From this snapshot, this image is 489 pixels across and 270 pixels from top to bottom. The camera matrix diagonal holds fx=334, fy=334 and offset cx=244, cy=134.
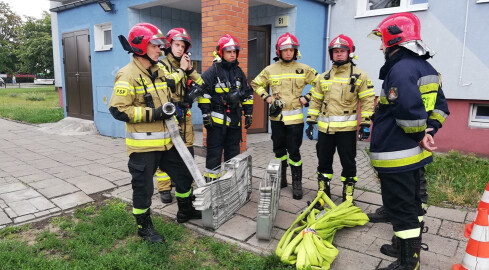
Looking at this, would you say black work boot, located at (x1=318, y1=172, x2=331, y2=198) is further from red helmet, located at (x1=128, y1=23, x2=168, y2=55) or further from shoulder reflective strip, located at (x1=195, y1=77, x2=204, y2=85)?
red helmet, located at (x1=128, y1=23, x2=168, y2=55)

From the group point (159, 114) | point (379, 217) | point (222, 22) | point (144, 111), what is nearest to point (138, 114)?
point (144, 111)

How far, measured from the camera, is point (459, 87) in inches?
264

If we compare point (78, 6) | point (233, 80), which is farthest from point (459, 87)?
point (78, 6)

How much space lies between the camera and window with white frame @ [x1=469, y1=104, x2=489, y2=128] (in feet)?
22.2

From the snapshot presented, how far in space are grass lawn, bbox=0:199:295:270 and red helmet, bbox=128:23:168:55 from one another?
1.84 metres

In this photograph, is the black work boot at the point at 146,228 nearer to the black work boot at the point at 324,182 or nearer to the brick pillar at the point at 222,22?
the black work boot at the point at 324,182

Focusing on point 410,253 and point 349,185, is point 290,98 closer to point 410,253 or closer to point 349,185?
point 349,185

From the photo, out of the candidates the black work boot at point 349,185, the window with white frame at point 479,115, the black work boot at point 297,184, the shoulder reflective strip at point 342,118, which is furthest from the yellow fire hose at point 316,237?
the window with white frame at point 479,115

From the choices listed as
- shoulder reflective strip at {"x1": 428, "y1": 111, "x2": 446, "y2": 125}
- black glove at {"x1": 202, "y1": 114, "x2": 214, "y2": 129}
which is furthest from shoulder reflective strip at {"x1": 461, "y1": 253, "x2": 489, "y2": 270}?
black glove at {"x1": 202, "y1": 114, "x2": 214, "y2": 129}

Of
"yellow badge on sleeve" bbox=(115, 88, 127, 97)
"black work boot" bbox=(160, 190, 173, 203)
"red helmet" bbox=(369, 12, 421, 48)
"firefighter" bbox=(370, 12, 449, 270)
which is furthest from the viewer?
"black work boot" bbox=(160, 190, 173, 203)

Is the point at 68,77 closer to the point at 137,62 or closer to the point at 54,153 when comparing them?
the point at 54,153

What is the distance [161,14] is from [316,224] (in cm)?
666

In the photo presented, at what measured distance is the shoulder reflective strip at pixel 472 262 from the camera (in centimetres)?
267

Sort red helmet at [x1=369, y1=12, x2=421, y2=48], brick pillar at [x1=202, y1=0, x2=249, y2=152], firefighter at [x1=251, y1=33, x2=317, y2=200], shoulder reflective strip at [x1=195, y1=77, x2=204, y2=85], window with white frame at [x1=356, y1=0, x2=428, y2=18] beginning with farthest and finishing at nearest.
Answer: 1. window with white frame at [x1=356, y1=0, x2=428, y2=18]
2. brick pillar at [x1=202, y1=0, x2=249, y2=152]
3. firefighter at [x1=251, y1=33, x2=317, y2=200]
4. shoulder reflective strip at [x1=195, y1=77, x2=204, y2=85]
5. red helmet at [x1=369, y1=12, x2=421, y2=48]
